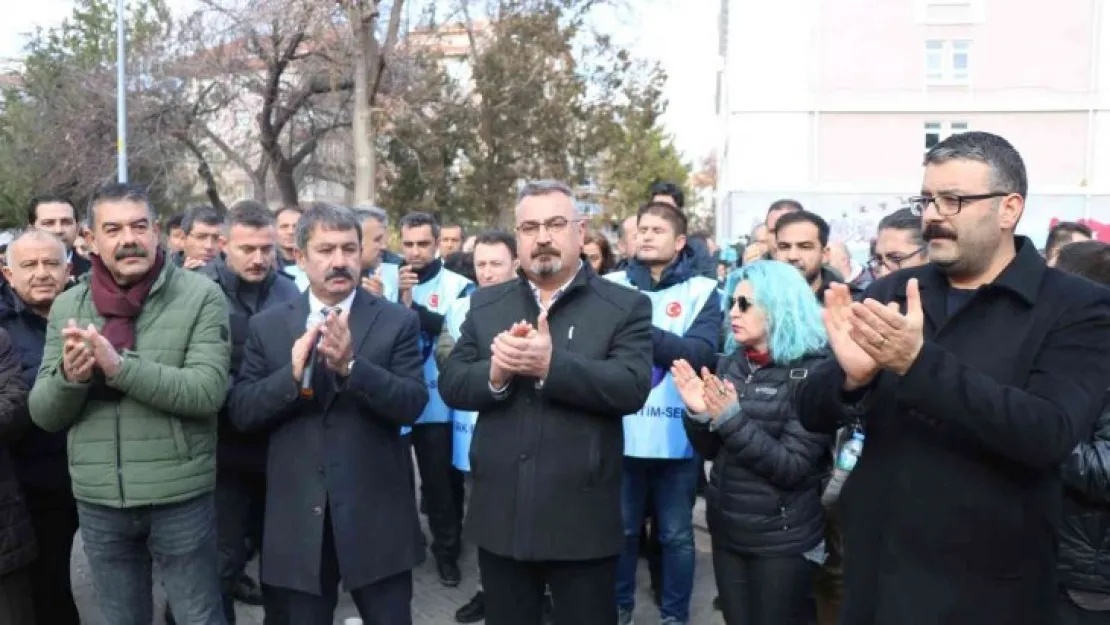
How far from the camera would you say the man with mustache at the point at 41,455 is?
13.5 ft

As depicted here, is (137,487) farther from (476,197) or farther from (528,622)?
(476,197)

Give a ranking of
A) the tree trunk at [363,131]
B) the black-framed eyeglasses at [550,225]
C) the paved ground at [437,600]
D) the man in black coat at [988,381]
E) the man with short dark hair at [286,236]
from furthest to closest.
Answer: the tree trunk at [363,131] → the man with short dark hair at [286,236] → the paved ground at [437,600] → the black-framed eyeglasses at [550,225] → the man in black coat at [988,381]

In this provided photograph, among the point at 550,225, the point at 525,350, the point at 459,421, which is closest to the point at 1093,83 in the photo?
the point at 459,421

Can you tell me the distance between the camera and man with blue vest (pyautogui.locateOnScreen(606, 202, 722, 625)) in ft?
15.5

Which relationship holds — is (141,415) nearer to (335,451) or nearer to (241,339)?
(335,451)

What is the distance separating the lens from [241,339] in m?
4.42

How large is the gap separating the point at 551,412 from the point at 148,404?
155 cm

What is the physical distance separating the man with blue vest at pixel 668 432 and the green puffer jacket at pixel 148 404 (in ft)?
6.87

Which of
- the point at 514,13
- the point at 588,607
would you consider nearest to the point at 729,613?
the point at 588,607

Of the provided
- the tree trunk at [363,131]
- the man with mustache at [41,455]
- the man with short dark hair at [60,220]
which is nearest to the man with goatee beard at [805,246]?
the man with mustache at [41,455]

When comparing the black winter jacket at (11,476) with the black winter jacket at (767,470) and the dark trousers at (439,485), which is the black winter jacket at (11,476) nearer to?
the dark trousers at (439,485)

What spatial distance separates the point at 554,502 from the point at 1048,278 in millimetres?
1733

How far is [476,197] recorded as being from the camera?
24.4 metres

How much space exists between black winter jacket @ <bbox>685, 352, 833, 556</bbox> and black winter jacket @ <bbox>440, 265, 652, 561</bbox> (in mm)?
452
